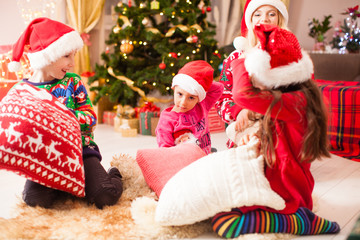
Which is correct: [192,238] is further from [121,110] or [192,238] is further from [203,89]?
[121,110]

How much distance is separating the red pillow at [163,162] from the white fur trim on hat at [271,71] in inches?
22.4

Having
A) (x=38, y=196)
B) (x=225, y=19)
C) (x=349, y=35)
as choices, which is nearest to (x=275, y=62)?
(x=38, y=196)

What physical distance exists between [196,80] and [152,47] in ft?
5.38

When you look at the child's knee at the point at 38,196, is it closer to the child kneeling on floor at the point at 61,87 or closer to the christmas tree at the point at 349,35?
the child kneeling on floor at the point at 61,87

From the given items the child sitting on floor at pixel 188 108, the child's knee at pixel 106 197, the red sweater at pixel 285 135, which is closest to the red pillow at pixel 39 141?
the child's knee at pixel 106 197

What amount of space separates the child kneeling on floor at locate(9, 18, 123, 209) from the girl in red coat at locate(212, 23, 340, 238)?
1.81 feet

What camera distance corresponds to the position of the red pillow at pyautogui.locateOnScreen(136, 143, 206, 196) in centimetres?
157

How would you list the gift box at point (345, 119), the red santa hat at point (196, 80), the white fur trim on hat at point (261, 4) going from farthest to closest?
the gift box at point (345, 119)
the red santa hat at point (196, 80)
the white fur trim on hat at point (261, 4)

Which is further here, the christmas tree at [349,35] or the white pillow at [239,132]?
the christmas tree at [349,35]

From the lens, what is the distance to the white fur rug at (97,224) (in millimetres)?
1259

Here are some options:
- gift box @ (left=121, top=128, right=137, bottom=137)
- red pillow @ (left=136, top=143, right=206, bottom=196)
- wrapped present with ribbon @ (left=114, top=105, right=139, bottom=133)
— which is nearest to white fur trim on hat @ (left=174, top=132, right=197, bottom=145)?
red pillow @ (left=136, top=143, right=206, bottom=196)

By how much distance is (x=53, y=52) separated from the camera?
1.55 meters

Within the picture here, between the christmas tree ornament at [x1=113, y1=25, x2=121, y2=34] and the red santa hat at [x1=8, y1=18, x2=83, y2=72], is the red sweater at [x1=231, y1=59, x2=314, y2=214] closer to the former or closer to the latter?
the red santa hat at [x1=8, y1=18, x2=83, y2=72]

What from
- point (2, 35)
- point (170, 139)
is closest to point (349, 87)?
point (170, 139)
